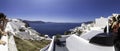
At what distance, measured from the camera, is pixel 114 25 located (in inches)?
368

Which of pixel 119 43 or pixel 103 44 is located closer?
pixel 119 43

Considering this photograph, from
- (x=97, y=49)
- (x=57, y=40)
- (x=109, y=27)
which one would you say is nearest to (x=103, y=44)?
(x=97, y=49)

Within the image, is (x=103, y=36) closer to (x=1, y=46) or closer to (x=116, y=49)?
(x=116, y=49)

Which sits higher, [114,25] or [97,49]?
[114,25]

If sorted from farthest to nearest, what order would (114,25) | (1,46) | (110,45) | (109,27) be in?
1. (109,27)
2. (114,25)
3. (110,45)
4. (1,46)

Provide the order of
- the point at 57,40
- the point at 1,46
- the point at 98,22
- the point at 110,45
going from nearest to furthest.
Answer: the point at 1,46 → the point at 110,45 → the point at 57,40 → the point at 98,22

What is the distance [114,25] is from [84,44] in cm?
149

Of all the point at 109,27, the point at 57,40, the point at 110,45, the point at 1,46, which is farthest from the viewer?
the point at 57,40

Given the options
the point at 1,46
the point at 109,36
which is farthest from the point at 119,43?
the point at 1,46

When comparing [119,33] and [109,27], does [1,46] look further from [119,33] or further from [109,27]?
[109,27]

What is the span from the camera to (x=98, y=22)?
73.9m

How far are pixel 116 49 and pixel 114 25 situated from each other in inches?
81.2

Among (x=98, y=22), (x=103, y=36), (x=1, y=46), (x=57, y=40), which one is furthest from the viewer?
(x=98, y=22)

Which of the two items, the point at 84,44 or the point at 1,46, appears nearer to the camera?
the point at 1,46
